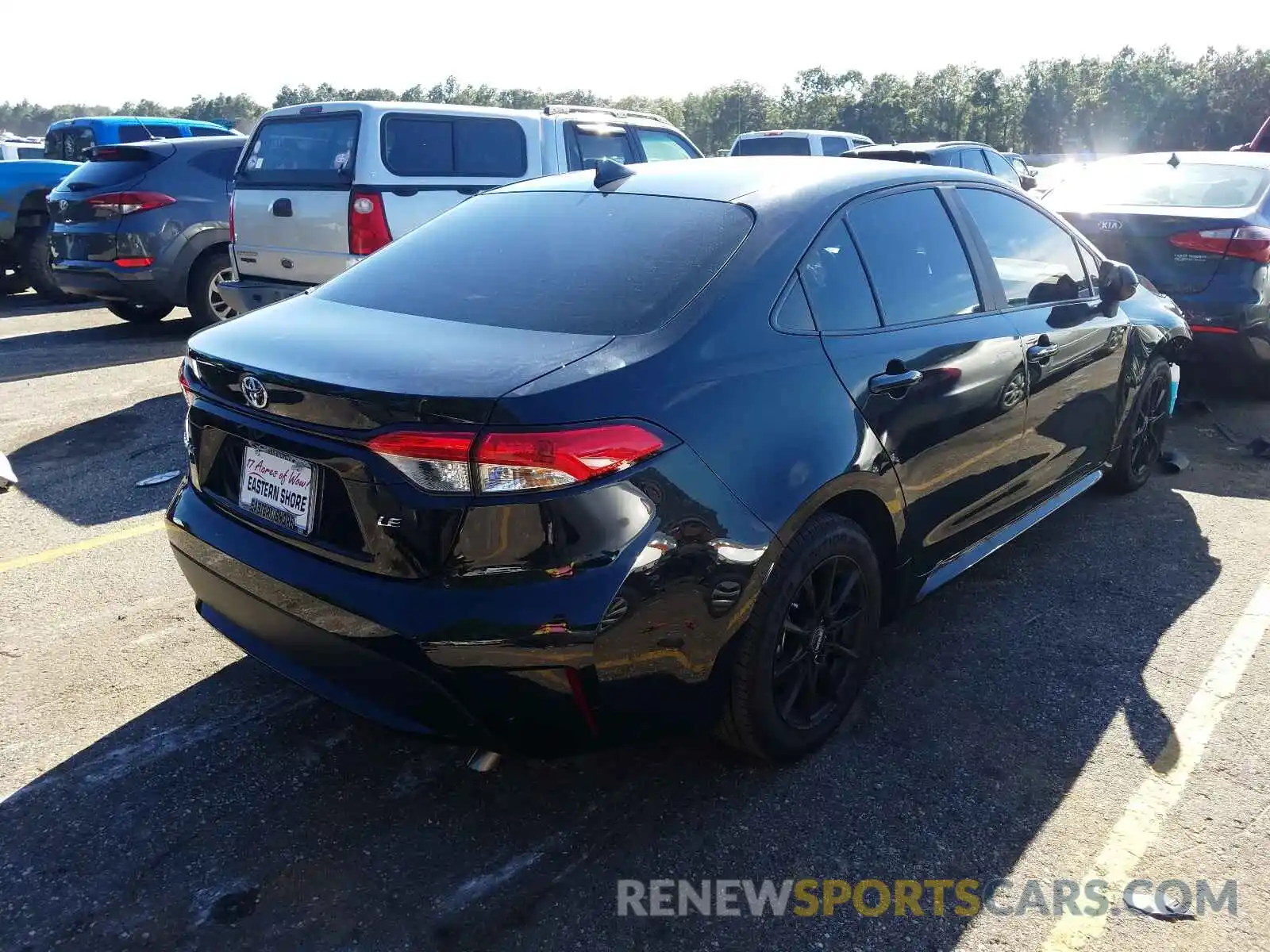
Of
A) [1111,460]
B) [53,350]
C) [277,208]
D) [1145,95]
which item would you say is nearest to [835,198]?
[1111,460]

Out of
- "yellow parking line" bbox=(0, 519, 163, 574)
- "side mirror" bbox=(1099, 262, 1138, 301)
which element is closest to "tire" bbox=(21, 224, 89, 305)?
"yellow parking line" bbox=(0, 519, 163, 574)

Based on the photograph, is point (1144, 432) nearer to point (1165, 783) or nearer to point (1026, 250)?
point (1026, 250)

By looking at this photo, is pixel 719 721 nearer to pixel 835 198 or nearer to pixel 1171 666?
pixel 835 198

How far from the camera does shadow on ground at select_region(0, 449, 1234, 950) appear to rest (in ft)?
7.52

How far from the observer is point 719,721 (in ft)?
8.73

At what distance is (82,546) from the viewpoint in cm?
438

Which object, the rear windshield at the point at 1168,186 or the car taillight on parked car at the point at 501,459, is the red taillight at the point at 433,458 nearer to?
the car taillight on parked car at the point at 501,459

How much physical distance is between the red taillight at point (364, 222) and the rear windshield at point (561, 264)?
143 inches

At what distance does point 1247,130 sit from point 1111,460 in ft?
203

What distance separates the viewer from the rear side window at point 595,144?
8.23m

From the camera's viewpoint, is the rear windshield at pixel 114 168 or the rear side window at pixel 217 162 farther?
the rear side window at pixel 217 162

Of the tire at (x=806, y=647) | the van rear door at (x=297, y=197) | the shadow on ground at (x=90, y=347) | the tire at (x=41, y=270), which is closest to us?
the tire at (x=806, y=647)

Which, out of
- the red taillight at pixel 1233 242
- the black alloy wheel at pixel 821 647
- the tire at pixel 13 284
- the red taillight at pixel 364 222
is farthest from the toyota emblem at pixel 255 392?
the tire at pixel 13 284

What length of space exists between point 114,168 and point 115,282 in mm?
997
